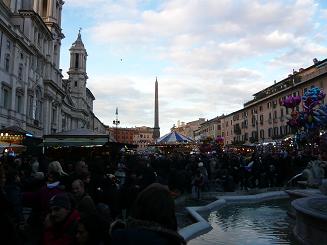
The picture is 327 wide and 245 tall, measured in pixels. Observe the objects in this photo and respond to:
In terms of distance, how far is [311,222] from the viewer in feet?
23.9

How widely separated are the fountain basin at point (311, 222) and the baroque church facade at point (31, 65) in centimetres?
3552

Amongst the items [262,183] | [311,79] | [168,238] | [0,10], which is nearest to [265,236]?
[168,238]

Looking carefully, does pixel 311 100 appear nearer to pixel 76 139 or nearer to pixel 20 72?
pixel 76 139

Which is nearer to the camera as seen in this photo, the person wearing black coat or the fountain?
the person wearing black coat

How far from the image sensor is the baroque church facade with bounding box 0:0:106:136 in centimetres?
4044

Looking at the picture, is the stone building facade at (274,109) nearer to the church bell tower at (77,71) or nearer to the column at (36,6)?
the column at (36,6)

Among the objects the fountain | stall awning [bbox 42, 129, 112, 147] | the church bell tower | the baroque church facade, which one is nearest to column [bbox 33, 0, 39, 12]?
the baroque church facade

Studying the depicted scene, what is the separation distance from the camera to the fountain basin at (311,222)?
685 cm

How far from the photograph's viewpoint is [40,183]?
6414mm

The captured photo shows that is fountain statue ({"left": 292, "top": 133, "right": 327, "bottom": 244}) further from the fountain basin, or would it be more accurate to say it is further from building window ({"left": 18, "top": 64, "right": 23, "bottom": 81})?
building window ({"left": 18, "top": 64, "right": 23, "bottom": 81})

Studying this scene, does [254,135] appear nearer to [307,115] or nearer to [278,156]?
[278,156]

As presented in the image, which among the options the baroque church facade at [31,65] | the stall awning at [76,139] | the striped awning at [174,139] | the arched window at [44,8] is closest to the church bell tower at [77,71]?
the baroque church facade at [31,65]

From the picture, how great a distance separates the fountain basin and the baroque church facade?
3552cm

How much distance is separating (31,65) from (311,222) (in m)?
46.4
